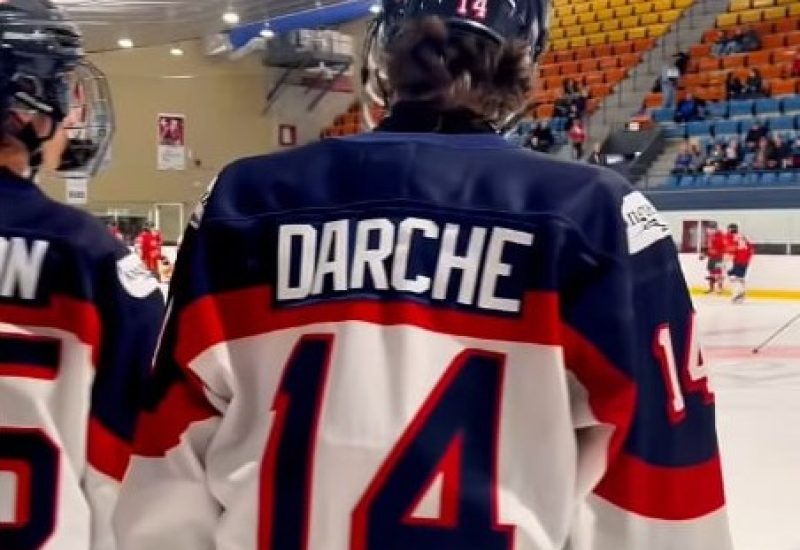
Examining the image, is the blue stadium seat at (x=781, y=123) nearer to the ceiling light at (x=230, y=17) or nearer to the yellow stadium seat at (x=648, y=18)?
the yellow stadium seat at (x=648, y=18)

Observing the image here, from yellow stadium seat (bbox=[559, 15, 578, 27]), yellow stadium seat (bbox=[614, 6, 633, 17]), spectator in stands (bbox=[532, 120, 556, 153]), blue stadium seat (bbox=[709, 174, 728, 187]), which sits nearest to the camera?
blue stadium seat (bbox=[709, 174, 728, 187])

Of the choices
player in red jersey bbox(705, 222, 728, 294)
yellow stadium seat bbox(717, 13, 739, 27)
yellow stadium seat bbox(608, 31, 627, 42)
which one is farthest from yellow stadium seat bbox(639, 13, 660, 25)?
player in red jersey bbox(705, 222, 728, 294)

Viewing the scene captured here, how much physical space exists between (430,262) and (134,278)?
0.46m

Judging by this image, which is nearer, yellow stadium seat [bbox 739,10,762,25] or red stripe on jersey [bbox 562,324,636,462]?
red stripe on jersey [bbox 562,324,636,462]

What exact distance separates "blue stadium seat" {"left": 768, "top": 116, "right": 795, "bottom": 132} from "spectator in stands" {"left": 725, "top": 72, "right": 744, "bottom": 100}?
0.88 meters

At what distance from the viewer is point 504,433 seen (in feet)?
2.90

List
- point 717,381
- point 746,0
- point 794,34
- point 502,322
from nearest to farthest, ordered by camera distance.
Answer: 1. point 502,322
2. point 717,381
3. point 794,34
4. point 746,0

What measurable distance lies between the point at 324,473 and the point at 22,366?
0.45m

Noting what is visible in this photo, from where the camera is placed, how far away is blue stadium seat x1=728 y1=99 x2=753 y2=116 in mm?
14102

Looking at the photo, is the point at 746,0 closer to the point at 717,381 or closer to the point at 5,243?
the point at 717,381

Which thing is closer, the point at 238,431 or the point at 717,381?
the point at 238,431

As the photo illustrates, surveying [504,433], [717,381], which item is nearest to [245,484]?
[504,433]

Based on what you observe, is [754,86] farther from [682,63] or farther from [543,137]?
[543,137]

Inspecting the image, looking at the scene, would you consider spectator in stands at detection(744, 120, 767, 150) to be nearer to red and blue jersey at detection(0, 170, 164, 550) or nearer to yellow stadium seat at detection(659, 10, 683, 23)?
yellow stadium seat at detection(659, 10, 683, 23)
